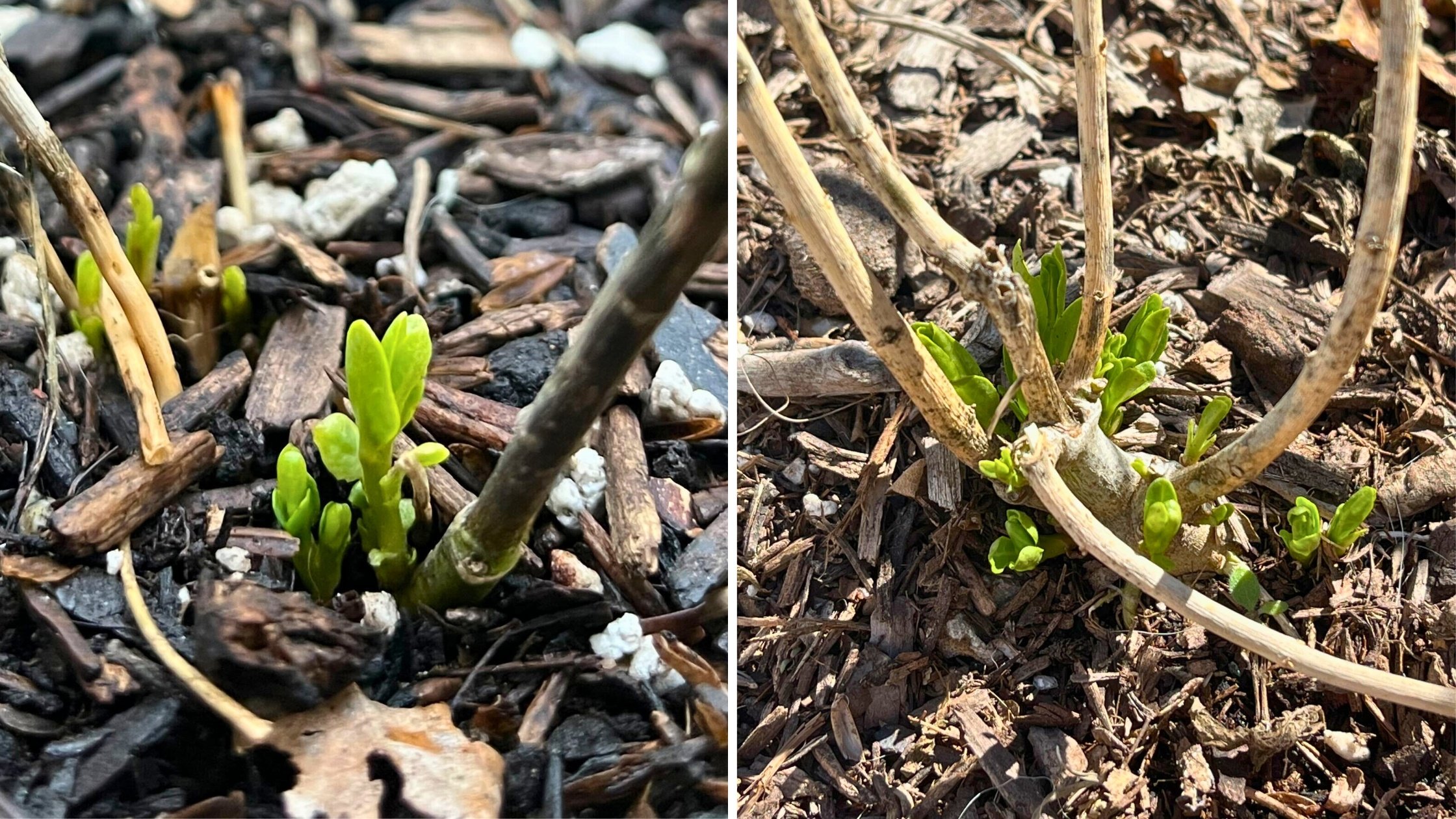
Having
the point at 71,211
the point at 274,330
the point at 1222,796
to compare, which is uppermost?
the point at 71,211

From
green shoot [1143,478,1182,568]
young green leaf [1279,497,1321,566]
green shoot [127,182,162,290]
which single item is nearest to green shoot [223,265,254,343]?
A: green shoot [127,182,162,290]

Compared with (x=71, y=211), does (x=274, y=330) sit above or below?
below

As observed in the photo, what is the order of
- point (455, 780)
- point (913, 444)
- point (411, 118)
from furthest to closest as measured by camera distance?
1. point (411, 118)
2. point (913, 444)
3. point (455, 780)

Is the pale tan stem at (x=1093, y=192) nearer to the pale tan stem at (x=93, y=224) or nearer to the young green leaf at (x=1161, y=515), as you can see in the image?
the young green leaf at (x=1161, y=515)

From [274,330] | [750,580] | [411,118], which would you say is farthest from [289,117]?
[750,580]

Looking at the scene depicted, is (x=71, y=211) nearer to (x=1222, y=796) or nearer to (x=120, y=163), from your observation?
(x=120, y=163)

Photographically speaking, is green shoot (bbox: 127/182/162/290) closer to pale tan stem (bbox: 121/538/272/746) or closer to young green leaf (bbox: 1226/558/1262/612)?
pale tan stem (bbox: 121/538/272/746)

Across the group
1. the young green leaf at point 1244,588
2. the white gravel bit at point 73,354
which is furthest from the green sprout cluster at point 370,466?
the young green leaf at point 1244,588

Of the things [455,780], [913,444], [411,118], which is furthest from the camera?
[411,118]

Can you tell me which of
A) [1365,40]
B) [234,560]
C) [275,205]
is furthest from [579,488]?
[1365,40]
